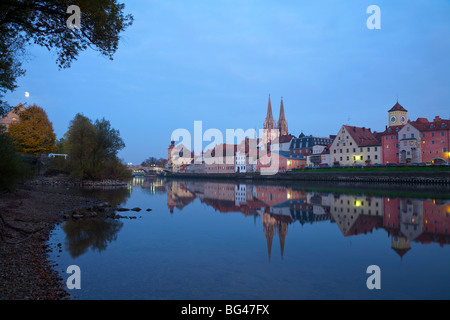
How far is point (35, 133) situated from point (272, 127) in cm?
13103

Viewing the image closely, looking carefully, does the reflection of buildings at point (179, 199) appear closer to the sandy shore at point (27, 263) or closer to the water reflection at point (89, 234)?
the water reflection at point (89, 234)

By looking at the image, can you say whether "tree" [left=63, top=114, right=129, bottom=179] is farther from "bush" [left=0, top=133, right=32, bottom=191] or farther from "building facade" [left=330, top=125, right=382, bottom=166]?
"building facade" [left=330, top=125, right=382, bottom=166]

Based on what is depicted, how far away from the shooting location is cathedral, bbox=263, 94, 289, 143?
171250mm

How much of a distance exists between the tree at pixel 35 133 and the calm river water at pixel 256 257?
43895mm

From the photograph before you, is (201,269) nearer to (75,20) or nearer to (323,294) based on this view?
(323,294)

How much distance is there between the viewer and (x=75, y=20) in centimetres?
948

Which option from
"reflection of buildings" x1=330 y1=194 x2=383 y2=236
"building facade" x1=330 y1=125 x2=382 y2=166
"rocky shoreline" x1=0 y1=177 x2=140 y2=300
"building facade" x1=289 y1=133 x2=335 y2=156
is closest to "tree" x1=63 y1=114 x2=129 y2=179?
"rocky shoreline" x1=0 y1=177 x2=140 y2=300

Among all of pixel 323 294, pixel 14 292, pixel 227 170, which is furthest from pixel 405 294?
pixel 227 170

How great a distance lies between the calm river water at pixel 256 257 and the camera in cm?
984

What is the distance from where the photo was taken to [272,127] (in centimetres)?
17450

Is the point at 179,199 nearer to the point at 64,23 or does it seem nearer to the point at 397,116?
the point at 64,23

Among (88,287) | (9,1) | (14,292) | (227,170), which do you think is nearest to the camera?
(14,292)

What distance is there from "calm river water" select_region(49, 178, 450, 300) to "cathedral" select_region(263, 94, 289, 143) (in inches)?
5850

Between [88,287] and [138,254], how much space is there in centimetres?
416
